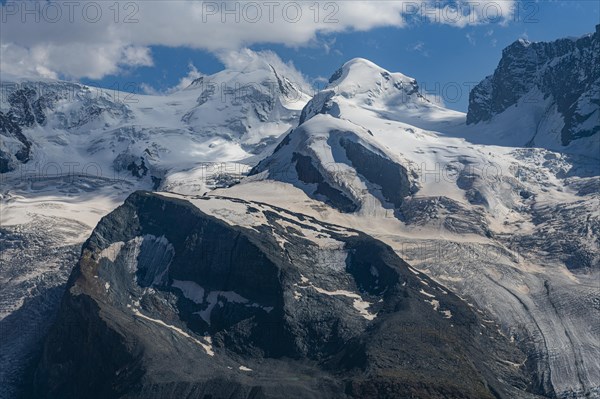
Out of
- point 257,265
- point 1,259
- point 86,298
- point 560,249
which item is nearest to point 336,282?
point 257,265

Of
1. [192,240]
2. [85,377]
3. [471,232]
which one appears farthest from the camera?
[471,232]

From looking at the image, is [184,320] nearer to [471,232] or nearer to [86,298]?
[86,298]

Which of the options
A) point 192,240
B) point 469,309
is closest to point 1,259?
point 192,240

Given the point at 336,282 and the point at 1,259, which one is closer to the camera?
the point at 336,282

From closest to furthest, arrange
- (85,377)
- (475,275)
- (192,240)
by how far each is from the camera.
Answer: (85,377)
(192,240)
(475,275)

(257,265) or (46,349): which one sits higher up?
(257,265)

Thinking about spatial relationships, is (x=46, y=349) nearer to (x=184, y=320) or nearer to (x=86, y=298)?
(x=86, y=298)
